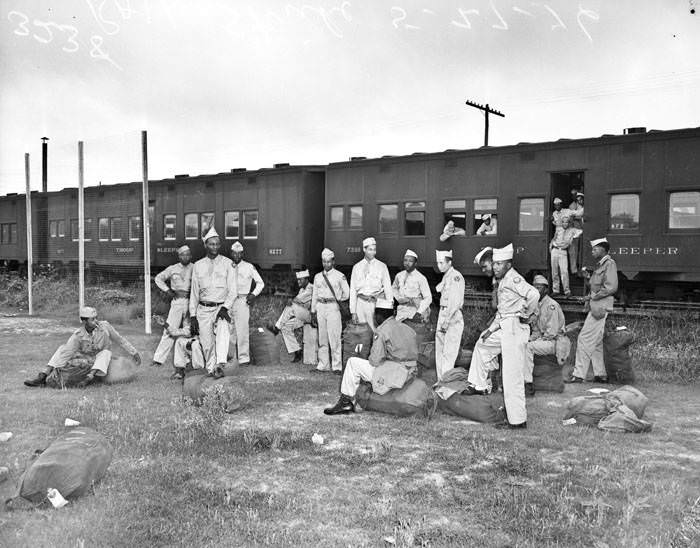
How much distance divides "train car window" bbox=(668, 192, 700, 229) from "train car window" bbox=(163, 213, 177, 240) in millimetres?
13729

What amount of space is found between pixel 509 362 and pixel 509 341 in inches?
8.4

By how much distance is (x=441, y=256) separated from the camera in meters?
8.36

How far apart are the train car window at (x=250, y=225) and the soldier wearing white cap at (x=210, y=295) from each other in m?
8.86

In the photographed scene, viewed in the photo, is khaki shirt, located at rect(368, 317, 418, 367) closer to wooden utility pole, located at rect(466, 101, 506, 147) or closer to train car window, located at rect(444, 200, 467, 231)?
train car window, located at rect(444, 200, 467, 231)

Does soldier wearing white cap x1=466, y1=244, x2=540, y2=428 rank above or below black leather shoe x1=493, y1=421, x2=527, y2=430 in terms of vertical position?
above

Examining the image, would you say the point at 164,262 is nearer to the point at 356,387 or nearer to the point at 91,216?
the point at 91,216

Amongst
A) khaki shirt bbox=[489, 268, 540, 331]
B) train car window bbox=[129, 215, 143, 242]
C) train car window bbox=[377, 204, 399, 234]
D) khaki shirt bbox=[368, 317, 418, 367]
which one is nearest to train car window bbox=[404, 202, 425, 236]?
train car window bbox=[377, 204, 399, 234]

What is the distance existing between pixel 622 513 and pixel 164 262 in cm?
1720

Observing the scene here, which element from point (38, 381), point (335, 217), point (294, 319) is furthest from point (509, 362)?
point (335, 217)

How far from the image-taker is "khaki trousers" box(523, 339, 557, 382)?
743cm

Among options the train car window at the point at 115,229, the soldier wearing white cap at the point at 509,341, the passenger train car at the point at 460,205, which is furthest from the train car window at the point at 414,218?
the train car window at the point at 115,229

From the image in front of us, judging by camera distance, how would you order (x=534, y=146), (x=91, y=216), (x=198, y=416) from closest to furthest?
(x=198, y=416)
(x=534, y=146)
(x=91, y=216)

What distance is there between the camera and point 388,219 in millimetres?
14594

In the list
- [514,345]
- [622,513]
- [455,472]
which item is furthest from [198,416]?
[622,513]
